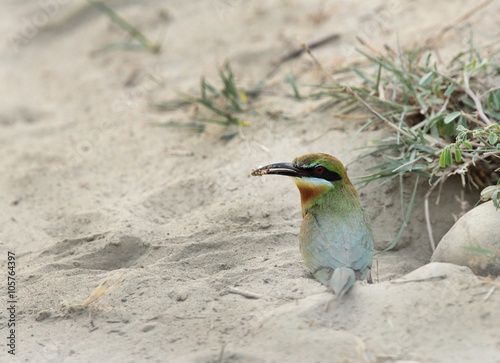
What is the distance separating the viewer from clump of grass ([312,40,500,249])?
3.39 metres

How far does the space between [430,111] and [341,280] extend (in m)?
1.73

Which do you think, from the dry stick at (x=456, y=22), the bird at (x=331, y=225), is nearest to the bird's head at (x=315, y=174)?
the bird at (x=331, y=225)

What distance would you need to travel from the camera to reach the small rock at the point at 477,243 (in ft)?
8.41

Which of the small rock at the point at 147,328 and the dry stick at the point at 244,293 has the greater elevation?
the dry stick at the point at 244,293

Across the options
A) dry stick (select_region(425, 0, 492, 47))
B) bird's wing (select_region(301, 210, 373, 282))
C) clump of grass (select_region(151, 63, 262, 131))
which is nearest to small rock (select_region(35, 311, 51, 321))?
bird's wing (select_region(301, 210, 373, 282))

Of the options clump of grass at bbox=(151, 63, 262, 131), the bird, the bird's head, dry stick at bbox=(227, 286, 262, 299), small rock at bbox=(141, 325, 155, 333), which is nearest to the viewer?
small rock at bbox=(141, 325, 155, 333)

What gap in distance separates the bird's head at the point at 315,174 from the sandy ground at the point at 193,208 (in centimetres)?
30

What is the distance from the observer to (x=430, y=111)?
3816 millimetres

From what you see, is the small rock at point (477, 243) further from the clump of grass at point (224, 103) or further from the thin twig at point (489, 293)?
the clump of grass at point (224, 103)

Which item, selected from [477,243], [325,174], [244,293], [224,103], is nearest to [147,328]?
[244,293]

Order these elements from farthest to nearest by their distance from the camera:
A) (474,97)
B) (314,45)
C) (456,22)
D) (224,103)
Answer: (314,45), (224,103), (456,22), (474,97)

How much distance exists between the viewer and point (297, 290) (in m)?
2.72

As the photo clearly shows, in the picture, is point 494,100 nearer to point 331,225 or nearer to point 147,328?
point 331,225

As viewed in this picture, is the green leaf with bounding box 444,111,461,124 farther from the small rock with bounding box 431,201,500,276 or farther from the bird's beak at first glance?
the bird's beak
